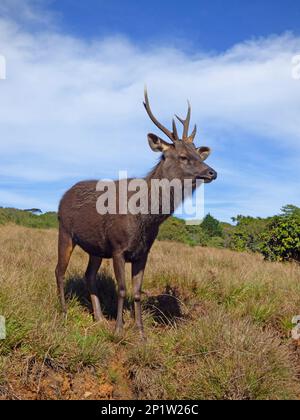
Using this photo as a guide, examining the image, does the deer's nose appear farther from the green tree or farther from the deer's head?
the green tree

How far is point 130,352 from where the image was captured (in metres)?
4.92

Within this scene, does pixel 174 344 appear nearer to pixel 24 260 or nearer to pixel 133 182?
pixel 133 182

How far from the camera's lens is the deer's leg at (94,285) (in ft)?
20.6

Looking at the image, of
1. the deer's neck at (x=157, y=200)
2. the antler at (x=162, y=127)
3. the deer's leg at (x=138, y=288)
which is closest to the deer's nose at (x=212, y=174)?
the deer's neck at (x=157, y=200)

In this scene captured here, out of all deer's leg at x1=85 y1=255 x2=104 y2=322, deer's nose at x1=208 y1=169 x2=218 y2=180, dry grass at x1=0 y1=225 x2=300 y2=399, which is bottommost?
dry grass at x1=0 y1=225 x2=300 y2=399

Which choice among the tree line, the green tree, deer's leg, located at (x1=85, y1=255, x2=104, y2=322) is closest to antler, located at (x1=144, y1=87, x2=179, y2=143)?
deer's leg, located at (x1=85, y1=255, x2=104, y2=322)

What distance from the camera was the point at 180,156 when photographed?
5.73 m

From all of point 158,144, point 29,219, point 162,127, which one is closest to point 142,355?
point 158,144

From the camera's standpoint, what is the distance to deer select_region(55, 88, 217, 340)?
565 cm

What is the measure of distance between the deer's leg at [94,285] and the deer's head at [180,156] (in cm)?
199

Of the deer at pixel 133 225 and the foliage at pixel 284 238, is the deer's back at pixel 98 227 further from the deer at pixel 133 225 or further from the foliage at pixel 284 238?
the foliage at pixel 284 238

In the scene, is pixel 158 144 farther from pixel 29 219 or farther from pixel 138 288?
pixel 29 219

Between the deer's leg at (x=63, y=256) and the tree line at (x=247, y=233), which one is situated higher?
the tree line at (x=247, y=233)

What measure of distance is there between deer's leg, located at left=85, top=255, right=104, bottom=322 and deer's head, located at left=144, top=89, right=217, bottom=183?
6.52 ft
